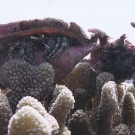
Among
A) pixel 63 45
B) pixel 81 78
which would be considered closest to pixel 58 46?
pixel 63 45

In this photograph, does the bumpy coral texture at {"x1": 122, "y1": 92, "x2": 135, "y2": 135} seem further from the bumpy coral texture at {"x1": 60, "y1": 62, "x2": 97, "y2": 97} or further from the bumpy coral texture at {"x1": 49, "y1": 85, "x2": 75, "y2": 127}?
the bumpy coral texture at {"x1": 49, "y1": 85, "x2": 75, "y2": 127}

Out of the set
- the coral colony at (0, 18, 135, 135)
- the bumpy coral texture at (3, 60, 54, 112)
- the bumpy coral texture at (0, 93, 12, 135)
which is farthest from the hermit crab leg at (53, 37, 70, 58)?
the bumpy coral texture at (0, 93, 12, 135)

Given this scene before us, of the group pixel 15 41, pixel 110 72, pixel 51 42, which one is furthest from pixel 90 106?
pixel 15 41

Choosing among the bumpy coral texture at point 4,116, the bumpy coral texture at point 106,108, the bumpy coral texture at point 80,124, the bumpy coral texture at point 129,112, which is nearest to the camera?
the bumpy coral texture at point 4,116

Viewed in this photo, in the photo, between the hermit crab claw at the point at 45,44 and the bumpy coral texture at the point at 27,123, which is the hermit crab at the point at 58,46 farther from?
the bumpy coral texture at the point at 27,123

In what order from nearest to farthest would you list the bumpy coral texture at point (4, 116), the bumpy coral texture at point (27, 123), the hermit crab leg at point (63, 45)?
1. the bumpy coral texture at point (27, 123)
2. the bumpy coral texture at point (4, 116)
3. the hermit crab leg at point (63, 45)

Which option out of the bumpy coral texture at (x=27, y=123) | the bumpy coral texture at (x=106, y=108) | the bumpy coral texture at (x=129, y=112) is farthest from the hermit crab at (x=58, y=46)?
the bumpy coral texture at (x=27, y=123)

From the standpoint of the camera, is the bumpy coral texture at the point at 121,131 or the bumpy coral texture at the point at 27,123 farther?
the bumpy coral texture at the point at 121,131
